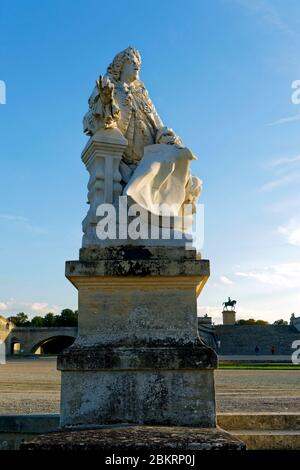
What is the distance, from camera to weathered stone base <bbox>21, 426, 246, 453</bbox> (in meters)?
3.41

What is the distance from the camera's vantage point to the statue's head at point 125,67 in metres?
5.67

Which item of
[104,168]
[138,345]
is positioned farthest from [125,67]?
[138,345]

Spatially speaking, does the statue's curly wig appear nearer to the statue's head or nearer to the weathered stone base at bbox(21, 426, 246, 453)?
the statue's head

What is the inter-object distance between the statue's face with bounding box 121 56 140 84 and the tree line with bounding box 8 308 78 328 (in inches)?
3353

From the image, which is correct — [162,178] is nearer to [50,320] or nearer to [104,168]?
[104,168]

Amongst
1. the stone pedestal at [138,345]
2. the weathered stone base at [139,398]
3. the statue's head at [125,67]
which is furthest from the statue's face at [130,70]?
the weathered stone base at [139,398]

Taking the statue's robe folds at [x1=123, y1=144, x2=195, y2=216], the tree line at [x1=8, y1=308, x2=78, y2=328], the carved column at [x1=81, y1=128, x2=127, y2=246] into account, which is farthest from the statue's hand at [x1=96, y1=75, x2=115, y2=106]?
the tree line at [x1=8, y1=308, x2=78, y2=328]

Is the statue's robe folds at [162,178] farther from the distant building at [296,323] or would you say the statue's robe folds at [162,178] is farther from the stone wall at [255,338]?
the distant building at [296,323]

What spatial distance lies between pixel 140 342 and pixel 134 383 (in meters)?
0.34

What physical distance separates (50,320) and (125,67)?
9437cm

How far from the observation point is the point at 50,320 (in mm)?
96875
